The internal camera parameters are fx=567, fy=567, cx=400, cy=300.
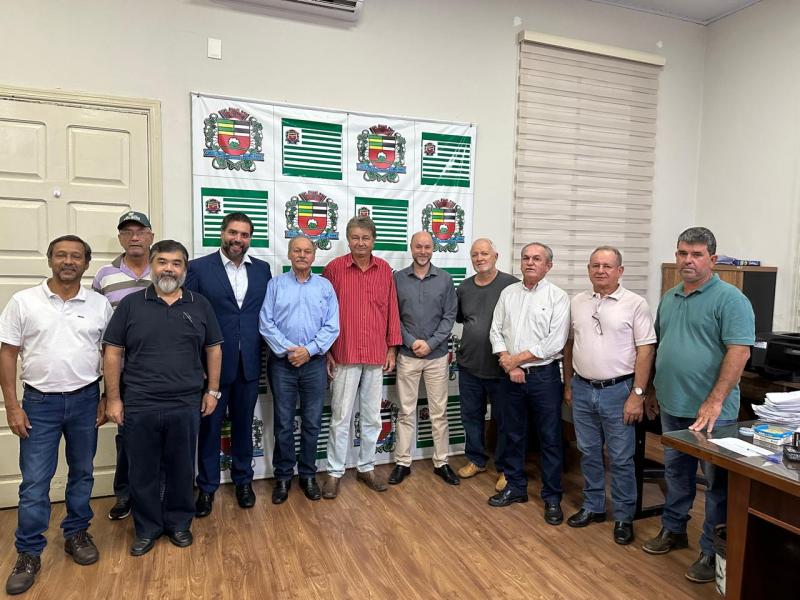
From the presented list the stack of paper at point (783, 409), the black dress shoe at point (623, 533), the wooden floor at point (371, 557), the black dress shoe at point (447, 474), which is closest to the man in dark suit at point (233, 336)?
the wooden floor at point (371, 557)

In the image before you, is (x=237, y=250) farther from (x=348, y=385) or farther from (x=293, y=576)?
(x=293, y=576)

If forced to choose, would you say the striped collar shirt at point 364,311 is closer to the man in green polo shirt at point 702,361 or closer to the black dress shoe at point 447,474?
the black dress shoe at point 447,474

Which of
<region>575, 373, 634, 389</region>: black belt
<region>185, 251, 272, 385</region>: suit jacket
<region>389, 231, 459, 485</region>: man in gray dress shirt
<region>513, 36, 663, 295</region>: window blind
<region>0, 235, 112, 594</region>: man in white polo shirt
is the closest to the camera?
<region>0, 235, 112, 594</region>: man in white polo shirt

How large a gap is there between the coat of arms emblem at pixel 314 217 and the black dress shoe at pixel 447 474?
1.71 m

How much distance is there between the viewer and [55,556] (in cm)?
279

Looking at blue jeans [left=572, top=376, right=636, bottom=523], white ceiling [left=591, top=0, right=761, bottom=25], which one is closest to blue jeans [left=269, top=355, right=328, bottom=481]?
blue jeans [left=572, top=376, right=636, bottom=523]

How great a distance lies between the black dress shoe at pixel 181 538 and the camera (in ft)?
9.55

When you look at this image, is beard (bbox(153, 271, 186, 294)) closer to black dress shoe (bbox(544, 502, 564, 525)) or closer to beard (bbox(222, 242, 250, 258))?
beard (bbox(222, 242, 250, 258))

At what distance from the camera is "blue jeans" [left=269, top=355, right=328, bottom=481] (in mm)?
3463

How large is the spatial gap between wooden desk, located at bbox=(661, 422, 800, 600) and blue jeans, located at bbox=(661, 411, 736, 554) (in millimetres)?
370

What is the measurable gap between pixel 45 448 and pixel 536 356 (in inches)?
99.2

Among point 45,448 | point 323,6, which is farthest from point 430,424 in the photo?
point 323,6

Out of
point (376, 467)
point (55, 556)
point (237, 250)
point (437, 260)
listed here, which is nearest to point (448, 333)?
point (437, 260)

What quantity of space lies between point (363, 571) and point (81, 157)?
2.80 meters
